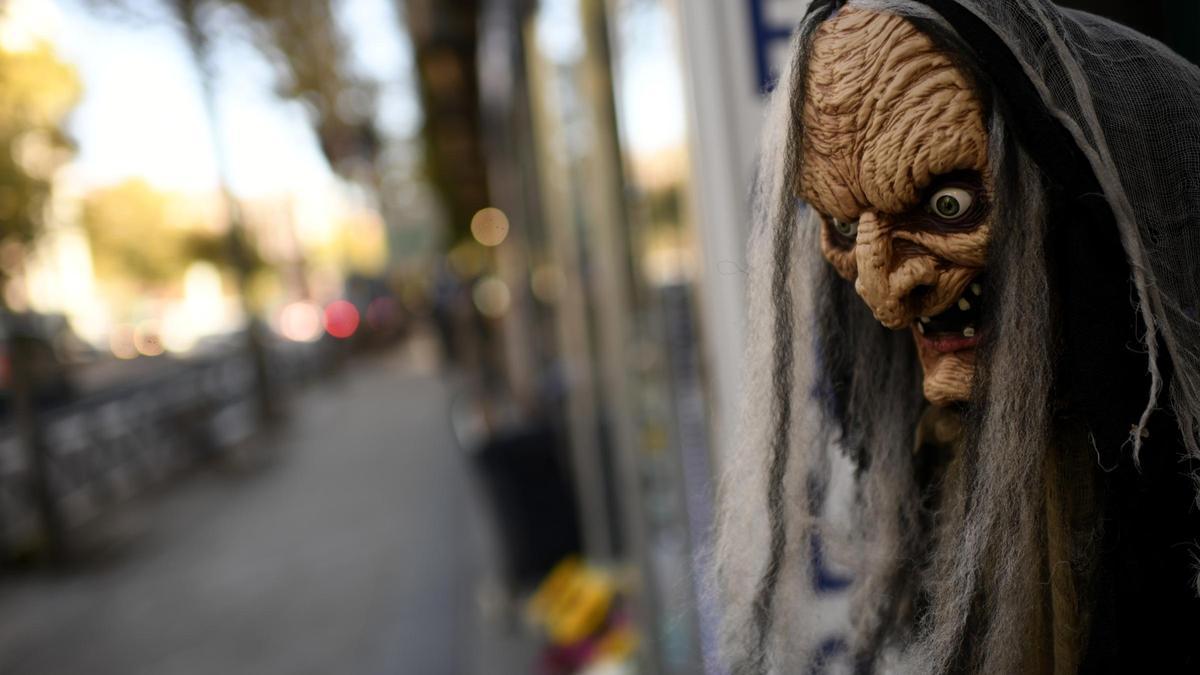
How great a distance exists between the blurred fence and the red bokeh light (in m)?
5.98

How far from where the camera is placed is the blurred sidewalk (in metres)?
4.90

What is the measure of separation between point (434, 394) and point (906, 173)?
1396 centimetres

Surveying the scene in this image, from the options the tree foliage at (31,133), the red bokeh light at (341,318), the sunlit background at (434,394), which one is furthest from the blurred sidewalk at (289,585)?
the red bokeh light at (341,318)

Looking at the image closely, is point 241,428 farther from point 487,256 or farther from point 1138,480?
point 1138,480

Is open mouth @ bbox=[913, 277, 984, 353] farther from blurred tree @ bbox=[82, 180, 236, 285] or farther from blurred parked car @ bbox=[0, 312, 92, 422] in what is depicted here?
blurred tree @ bbox=[82, 180, 236, 285]

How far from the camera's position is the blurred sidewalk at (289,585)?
4898 millimetres

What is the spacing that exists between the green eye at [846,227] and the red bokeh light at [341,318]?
18162 mm

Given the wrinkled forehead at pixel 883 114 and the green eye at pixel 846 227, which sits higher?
the wrinkled forehead at pixel 883 114

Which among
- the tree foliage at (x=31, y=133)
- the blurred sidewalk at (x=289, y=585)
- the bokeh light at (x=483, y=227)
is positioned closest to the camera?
the blurred sidewalk at (x=289, y=585)

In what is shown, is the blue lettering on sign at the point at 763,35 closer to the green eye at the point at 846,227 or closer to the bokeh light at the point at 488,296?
Result: the green eye at the point at 846,227

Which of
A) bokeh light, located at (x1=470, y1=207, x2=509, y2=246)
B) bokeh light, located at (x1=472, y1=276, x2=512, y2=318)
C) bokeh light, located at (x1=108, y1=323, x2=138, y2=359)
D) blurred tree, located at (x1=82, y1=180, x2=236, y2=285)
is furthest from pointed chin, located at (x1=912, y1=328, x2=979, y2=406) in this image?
bokeh light, located at (x1=470, y1=207, x2=509, y2=246)

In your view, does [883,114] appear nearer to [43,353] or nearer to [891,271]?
[891,271]

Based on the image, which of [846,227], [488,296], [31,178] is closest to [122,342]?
[488,296]

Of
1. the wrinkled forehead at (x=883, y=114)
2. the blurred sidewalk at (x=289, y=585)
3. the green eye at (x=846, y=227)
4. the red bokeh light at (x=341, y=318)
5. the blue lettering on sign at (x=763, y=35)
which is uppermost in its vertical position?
the blue lettering on sign at (x=763, y=35)
